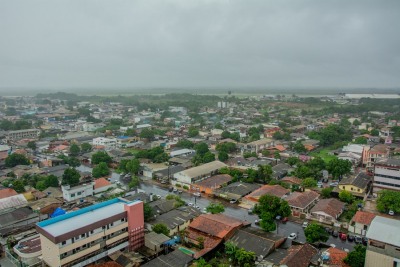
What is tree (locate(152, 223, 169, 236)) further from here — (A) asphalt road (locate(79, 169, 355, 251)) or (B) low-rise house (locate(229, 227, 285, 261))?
(A) asphalt road (locate(79, 169, 355, 251))

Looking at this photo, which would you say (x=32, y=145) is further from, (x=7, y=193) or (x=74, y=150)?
(x=7, y=193)

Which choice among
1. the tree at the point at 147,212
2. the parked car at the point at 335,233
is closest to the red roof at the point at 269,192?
the parked car at the point at 335,233

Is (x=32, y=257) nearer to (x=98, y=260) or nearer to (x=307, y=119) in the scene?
(x=98, y=260)

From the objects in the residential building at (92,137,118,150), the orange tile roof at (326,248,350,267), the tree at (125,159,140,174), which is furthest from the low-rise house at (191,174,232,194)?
the residential building at (92,137,118,150)

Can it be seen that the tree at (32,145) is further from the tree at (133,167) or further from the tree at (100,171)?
the tree at (133,167)

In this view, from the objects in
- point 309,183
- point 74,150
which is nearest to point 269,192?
point 309,183

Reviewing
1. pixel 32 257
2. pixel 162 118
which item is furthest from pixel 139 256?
pixel 162 118

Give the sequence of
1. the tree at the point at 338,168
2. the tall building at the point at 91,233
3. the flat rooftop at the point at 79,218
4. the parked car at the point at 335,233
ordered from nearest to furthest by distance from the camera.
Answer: the tall building at the point at 91,233 < the flat rooftop at the point at 79,218 < the parked car at the point at 335,233 < the tree at the point at 338,168
